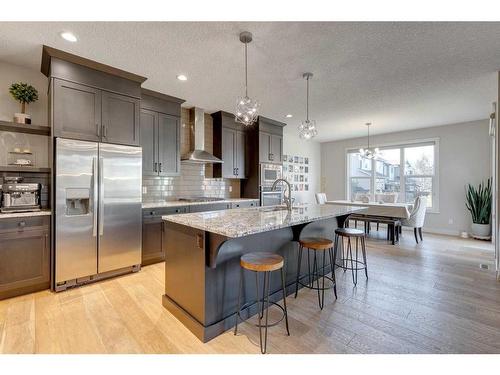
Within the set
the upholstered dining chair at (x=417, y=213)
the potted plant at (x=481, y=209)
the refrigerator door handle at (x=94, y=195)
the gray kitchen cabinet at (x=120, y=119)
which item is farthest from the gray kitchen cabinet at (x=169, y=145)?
the potted plant at (x=481, y=209)

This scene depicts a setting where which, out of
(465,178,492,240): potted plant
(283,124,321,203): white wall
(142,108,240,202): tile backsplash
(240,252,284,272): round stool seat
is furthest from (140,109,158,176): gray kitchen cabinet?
(465,178,492,240): potted plant

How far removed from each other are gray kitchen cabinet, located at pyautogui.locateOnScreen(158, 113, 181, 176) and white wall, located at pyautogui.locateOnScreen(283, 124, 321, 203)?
328 cm

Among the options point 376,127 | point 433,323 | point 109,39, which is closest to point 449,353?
point 433,323

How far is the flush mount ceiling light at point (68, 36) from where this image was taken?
2303 mm

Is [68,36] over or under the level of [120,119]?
over

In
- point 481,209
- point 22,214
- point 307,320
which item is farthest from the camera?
point 481,209

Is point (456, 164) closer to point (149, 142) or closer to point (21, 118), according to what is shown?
point (149, 142)

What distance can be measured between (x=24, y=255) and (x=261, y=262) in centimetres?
260

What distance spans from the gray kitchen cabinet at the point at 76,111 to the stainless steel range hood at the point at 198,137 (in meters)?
1.58

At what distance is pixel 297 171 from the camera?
7328 mm

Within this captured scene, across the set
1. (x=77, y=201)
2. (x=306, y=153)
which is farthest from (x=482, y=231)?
(x=77, y=201)

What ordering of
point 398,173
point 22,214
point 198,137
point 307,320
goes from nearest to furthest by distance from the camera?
point 307,320
point 22,214
point 198,137
point 398,173

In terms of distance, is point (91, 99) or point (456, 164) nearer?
point (91, 99)
